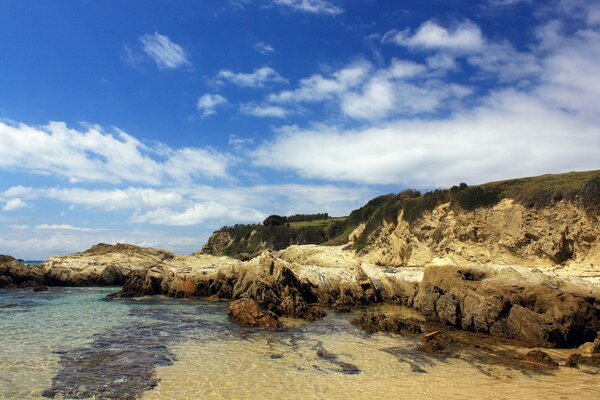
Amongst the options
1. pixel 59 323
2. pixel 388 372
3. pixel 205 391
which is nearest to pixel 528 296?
pixel 388 372

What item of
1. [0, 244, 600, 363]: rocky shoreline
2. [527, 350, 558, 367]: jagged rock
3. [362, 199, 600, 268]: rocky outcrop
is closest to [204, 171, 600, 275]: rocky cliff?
[362, 199, 600, 268]: rocky outcrop

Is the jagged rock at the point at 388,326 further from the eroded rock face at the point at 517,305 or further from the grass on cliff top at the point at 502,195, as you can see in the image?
the grass on cliff top at the point at 502,195

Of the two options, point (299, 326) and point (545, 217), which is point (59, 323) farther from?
point (545, 217)

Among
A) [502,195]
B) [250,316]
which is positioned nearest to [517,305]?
[250,316]

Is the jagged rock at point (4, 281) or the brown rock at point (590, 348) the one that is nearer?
the brown rock at point (590, 348)

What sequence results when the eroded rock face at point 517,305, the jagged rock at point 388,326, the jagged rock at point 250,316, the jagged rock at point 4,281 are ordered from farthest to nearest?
the jagged rock at point 4,281 < the jagged rock at point 250,316 < the jagged rock at point 388,326 < the eroded rock face at point 517,305

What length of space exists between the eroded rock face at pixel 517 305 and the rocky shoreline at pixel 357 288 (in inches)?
1.7

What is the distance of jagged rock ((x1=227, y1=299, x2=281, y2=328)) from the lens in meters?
19.9

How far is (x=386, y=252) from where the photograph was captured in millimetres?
41781

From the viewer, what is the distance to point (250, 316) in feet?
67.1

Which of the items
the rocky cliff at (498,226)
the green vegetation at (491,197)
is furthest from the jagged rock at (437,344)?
the green vegetation at (491,197)

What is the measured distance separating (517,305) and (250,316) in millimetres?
12410

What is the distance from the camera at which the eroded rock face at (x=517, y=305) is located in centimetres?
1744

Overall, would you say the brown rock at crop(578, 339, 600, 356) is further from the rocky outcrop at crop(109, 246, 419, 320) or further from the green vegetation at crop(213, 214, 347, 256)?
the green vegetation at crop(213, 214, 347, 256)
